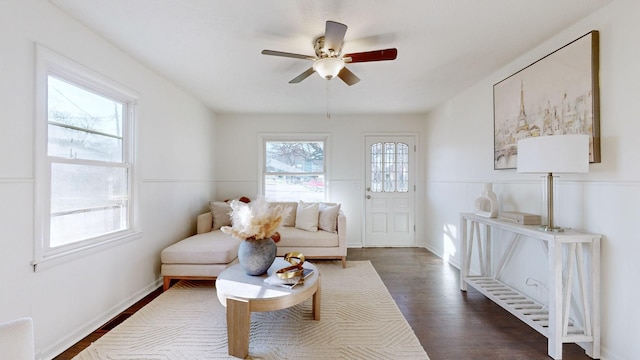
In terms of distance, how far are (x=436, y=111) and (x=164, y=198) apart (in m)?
4.10

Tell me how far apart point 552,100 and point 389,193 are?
9.13 ft

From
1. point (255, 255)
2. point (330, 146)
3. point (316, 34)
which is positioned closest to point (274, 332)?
point (255, 255)

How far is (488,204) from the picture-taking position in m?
2.73

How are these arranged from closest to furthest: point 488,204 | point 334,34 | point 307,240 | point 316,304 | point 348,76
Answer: point 334,34 < point 316,304 < point 348,76 < point 488,204 < point 307,240

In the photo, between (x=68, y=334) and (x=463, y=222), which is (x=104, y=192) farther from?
(x=463, y=222)

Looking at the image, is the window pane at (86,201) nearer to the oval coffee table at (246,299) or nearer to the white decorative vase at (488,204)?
the oval coffee table at (246,299)

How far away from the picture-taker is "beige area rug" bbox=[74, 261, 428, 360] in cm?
181

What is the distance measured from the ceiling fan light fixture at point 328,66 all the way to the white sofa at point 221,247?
1.88 metres

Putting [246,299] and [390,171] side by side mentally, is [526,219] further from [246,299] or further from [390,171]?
[390,171]

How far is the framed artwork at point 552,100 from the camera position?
1.83m

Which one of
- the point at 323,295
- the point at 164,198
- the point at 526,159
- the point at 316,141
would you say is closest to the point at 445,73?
the point at 526,159

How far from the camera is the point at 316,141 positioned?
4.75 m

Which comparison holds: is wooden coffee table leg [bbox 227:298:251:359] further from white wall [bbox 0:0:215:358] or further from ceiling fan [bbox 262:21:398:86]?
ceiling fan [bbox 262:21:398:86]

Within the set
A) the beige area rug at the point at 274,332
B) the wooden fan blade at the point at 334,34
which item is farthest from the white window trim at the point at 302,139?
the wooden fan blade at the point at 334,34
